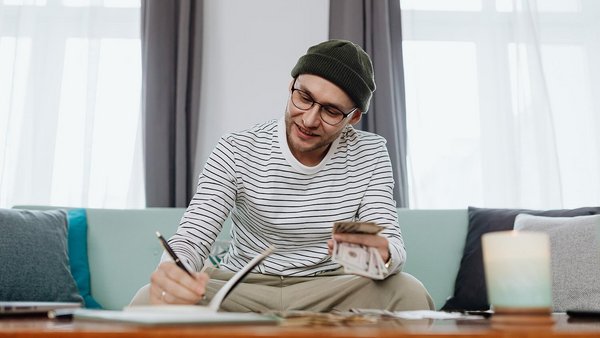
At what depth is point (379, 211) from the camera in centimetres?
174

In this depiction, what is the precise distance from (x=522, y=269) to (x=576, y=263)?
1575 millimetres

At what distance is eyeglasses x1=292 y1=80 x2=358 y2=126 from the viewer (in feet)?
5.44

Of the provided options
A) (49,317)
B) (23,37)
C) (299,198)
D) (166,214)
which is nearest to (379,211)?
(299,198)

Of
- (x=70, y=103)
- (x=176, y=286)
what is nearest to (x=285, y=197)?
(x=176, y=286)

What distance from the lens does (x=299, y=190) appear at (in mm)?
1779

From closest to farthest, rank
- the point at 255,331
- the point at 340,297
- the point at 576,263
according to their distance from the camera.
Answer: the point at 255,331 → the point at 340,297 → the point at 576,263

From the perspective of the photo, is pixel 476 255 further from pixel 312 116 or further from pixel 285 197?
pixel 312 116

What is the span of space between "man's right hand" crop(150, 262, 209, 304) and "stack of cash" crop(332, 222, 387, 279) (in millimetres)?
282

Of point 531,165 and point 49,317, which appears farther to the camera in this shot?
point 531,165

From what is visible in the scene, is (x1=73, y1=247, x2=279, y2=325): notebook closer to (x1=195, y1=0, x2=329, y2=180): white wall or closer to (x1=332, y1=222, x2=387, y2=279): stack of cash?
(x1=332, y1=222, x2=387, y2=279): stack of cash

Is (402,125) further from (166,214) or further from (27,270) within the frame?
(27,270)

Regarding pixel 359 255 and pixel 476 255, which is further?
pixel 476 255

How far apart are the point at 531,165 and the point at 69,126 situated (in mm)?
2320

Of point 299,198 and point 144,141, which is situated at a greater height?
point 144,141
